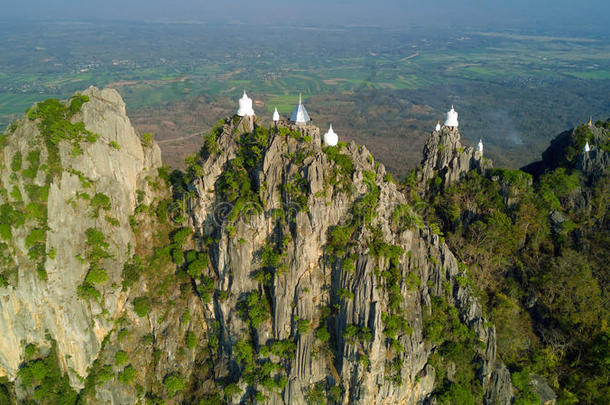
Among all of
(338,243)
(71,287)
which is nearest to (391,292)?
(338,243)

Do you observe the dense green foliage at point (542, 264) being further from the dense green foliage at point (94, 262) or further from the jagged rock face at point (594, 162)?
the dense green foliage at point (94, 262)

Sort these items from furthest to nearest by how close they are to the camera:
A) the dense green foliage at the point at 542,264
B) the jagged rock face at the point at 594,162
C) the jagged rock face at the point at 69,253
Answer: the jagged rock face at the point at 594,162 < the dense green foliage at the point at 542,264 < the jagged rock face at the point at 69,253

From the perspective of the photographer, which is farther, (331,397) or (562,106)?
(562,106)

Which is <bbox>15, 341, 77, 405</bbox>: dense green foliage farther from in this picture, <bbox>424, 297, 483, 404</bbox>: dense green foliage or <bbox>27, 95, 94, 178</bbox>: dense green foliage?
<bbox>424, 297, 483, 404</bbox>: dense green foliage

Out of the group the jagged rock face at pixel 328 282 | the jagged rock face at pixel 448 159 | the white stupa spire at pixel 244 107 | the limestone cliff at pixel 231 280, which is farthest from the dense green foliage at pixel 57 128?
the jagged rock face at pixel 448 159

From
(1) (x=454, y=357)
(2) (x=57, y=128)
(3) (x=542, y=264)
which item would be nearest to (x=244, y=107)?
(2) (x=57, y=128)

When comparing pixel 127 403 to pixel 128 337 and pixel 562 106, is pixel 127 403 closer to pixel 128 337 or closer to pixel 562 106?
pixel 128 337
